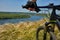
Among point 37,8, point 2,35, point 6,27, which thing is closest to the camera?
point 37,8

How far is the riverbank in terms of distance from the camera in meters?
2.83

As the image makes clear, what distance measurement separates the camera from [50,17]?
1589 mm

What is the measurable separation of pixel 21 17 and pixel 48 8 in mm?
1366

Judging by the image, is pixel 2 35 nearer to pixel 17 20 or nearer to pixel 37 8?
pixel 17 20

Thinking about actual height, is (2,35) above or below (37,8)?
below

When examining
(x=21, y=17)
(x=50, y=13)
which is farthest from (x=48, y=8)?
(x=21, y=17)

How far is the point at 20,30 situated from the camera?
117 inches

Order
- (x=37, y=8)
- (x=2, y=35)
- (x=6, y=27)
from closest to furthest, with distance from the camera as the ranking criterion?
(x=37, y=8) < (x=2, y=35) < (x=6, y=27)

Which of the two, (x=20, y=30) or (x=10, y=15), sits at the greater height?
(x=10, y=15)

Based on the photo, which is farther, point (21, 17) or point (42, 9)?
point (21, 17)

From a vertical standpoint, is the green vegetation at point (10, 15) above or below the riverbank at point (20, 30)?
above

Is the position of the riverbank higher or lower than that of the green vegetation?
lower

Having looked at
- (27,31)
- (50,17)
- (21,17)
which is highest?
(50,17)

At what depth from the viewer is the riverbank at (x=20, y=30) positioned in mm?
2826
